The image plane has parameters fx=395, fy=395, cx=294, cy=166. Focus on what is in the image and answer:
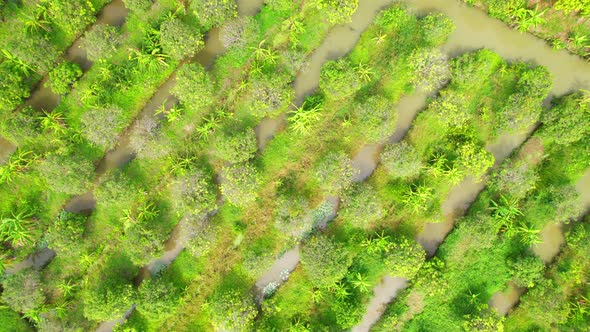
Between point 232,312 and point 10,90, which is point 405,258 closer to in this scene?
point 232,312

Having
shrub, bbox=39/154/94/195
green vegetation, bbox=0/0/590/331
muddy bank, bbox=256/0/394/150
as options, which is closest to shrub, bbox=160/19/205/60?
green vegetation, bbox=0/0/590/331

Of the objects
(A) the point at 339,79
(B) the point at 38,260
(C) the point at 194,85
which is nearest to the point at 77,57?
(C) the point at 194,85

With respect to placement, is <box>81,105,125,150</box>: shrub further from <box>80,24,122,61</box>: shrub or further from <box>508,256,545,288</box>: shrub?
<box>508,256,545,288</box>: shrub

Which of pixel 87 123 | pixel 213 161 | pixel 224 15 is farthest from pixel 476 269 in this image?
pixel 87 123

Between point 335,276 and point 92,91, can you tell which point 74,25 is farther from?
point 335,276

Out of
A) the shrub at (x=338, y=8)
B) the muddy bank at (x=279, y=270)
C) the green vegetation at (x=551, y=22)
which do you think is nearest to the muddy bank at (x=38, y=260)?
the muddy bank at (x=279, y=270)

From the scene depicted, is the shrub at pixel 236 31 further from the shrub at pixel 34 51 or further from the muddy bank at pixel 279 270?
the muddy bank at pixel 279 270
